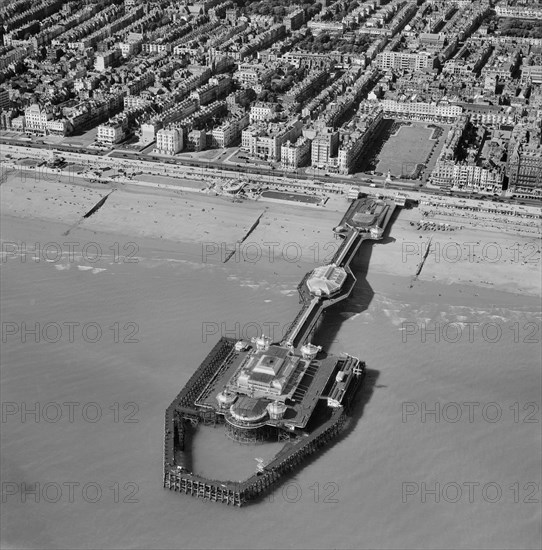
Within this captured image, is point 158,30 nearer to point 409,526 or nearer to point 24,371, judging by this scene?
point 24,371

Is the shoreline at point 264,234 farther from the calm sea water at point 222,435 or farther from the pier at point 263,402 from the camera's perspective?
the pier at point 263,402

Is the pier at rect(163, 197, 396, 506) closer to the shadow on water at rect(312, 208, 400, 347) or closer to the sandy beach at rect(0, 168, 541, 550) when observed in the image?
the sandy beach at rect(0, 168, 541, 550)

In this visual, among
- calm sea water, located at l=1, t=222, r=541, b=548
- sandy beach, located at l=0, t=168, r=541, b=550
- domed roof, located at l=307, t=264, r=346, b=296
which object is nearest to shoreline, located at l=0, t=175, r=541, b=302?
sandy beach, located at l=0, t=168, r=541, b=550

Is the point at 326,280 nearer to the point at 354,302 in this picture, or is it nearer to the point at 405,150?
the point at 354,302

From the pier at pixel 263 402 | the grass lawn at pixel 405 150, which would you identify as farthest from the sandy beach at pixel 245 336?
the grass lawn at pixel 405 150

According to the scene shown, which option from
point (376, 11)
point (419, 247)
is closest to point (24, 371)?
point (419, 247)

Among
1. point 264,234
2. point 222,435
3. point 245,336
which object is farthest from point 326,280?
point 222,435
